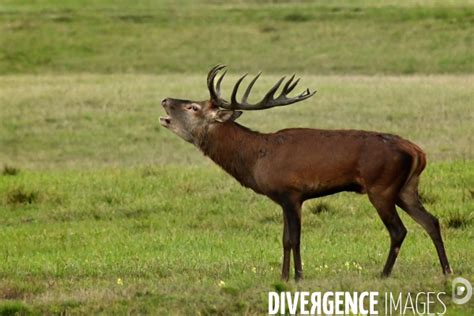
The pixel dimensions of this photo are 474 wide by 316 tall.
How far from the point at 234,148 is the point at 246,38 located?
28318 millimetres

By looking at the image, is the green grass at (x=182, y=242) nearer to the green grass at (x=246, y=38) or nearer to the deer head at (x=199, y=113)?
the deer head at (x=199, y=113)

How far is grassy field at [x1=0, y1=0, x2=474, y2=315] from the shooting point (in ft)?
33.1

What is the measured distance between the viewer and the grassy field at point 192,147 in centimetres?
1010

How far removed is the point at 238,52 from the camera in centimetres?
3656

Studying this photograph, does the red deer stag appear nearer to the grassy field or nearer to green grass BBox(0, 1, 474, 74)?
the grassy field

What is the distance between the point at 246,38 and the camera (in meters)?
38.8

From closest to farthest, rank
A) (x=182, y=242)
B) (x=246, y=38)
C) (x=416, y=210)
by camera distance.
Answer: (x=416, y=210) → (x=182, y=242) → (x=246, y=38)

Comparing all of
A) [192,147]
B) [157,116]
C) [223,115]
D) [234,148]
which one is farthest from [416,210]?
[157,116]

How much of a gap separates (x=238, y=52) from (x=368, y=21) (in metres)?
5.71

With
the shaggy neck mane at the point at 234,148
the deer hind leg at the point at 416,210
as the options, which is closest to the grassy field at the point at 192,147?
the deer hind leg at the point at 416,210

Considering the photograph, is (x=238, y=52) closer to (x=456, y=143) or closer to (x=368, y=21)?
(x=368, y=21)

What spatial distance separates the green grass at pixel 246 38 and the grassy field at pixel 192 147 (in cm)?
10

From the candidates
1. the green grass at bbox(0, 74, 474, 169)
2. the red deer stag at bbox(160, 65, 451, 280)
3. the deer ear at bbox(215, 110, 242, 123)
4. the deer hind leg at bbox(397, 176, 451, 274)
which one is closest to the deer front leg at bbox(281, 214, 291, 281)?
the red deer stag at bbox(160, 65, 451, 280)

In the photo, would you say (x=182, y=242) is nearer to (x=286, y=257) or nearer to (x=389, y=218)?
(x=286, y=257)
